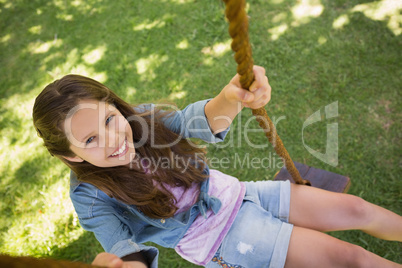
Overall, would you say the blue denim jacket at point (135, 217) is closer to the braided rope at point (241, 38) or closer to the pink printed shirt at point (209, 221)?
the pink printed shirt at point (209, 221)

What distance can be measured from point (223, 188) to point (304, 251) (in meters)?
0.53

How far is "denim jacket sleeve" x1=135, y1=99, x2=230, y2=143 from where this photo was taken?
5.41 feet

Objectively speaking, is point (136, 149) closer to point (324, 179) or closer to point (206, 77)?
point (324, 179)

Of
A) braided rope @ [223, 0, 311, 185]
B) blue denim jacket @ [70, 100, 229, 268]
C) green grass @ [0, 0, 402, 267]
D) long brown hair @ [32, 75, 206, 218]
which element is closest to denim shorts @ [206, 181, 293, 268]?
blue denim jacket @ [70, 100, 229, 268]

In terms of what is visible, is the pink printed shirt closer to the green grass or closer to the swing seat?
the swing seat

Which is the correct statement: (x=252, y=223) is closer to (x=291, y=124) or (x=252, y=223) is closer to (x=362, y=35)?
(x=291, y=124)

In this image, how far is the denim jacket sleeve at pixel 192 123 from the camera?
1.65 meters

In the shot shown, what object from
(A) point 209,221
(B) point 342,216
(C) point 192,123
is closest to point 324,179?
(B) point 342,216

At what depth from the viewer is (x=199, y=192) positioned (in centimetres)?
174

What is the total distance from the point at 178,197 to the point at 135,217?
259 mm

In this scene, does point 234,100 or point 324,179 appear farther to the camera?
point 324,179

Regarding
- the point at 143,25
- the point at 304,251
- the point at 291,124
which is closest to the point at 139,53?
the point at 143,25

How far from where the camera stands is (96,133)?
1.39 m

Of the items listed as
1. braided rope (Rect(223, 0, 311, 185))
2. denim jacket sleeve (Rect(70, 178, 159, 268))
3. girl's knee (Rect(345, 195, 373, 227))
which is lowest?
girl's knee (Rect(345, 195, 373, 227))
